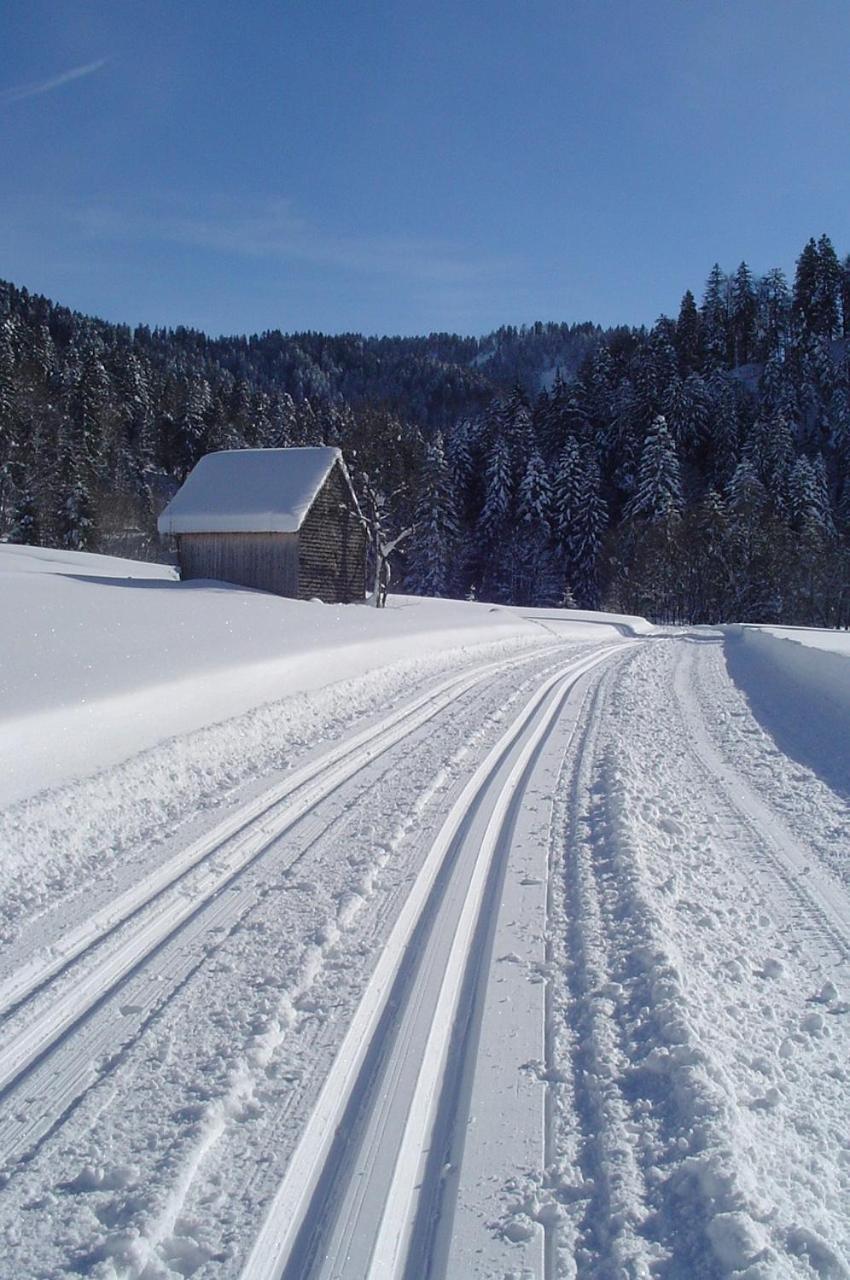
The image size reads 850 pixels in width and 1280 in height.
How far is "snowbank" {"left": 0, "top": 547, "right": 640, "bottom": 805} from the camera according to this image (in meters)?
6.56

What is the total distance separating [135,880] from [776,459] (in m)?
73.8

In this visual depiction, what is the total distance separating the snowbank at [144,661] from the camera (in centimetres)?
656

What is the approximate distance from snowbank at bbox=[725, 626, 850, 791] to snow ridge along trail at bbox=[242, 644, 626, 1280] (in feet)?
16.2

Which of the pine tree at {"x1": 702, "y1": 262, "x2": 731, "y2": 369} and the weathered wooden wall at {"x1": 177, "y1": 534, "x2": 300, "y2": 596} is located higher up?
the pine tree at {"x1": 702, "y1": 262, "x2": 731, "y2": 369}

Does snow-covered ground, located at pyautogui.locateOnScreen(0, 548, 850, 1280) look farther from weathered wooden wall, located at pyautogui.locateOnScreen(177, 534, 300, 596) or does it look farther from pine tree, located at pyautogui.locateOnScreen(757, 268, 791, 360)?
pine tree, located at pyautogui.locateOnScreen(757, 268, 791, 360)

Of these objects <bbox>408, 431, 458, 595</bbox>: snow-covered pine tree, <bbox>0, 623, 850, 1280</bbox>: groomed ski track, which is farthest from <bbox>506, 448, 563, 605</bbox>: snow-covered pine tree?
<bbox>0, 623, 850, 1280</bbox>: groomed ski track

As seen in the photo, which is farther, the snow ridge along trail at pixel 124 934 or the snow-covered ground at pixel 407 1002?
the snow ridge along trail at pixel 124 934

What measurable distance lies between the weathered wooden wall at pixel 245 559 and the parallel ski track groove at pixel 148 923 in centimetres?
2036

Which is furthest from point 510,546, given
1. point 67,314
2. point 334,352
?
point 334,352

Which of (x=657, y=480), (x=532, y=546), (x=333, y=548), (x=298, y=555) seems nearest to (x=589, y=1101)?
(x=298, y=555)

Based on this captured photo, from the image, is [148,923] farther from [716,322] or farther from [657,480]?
[716,322]

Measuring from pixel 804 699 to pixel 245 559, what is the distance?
20.4 metres

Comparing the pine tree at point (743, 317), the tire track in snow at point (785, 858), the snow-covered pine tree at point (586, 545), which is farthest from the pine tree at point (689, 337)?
the tire track in snow at point (785, 858)

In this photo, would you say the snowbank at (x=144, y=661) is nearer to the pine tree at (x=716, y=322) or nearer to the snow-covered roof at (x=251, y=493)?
the snow-covered roof at (x=251, y=493)
